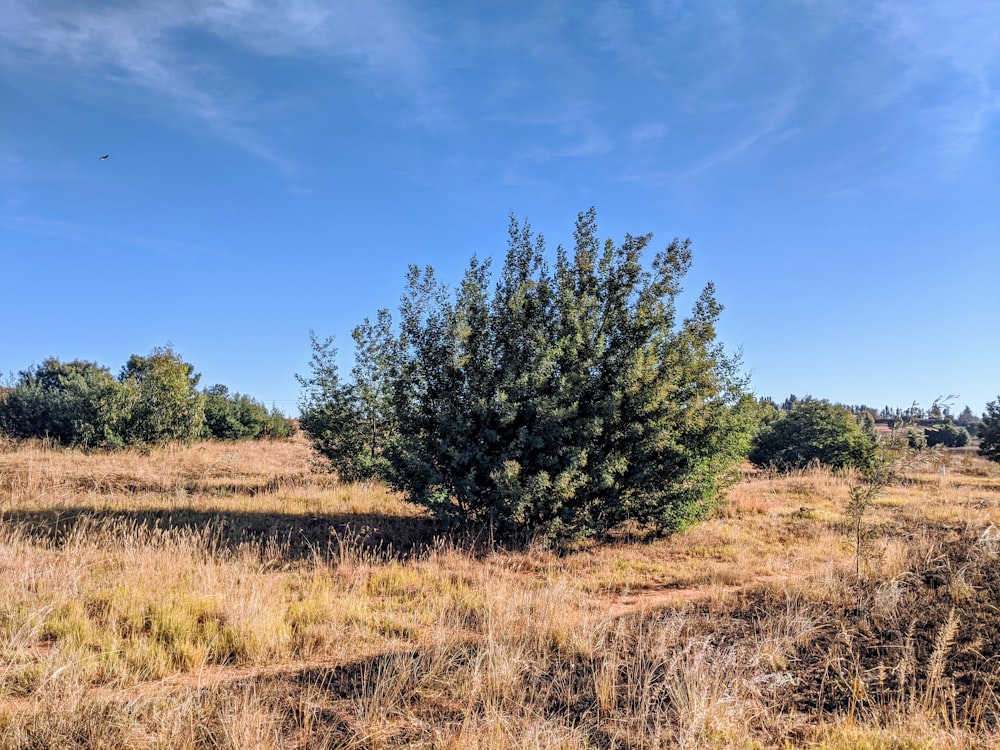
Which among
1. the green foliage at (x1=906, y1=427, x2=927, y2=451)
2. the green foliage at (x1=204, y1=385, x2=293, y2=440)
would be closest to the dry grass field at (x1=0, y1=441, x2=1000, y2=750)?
the green foliage at (x1=906, y1=427, x2=927, y2=451)

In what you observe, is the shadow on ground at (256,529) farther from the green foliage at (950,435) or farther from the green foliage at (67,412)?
the green foliage at (950,435)

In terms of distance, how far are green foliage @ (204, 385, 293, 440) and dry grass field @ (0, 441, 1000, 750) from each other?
20.0 metres

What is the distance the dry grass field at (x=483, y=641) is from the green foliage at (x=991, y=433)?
22888 mm

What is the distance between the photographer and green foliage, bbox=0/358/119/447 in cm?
2088

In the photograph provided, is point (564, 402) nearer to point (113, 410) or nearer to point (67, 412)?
point (113, 410)

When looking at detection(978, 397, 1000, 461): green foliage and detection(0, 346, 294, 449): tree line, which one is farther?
detection(978, 397, 1000, 461): green foliage

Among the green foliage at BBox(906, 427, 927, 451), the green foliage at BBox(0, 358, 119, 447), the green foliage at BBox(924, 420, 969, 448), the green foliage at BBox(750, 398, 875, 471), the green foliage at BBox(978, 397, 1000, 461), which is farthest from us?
the green foliage at BBox(924, 420, 969, 448)

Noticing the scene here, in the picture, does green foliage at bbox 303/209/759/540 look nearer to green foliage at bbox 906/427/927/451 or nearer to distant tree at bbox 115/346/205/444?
green foliage at bbox 906/427/927/451

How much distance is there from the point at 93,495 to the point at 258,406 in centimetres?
2031

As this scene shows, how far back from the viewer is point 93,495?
13148 millimetres

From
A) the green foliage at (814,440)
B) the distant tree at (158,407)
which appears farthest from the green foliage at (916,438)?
the distant tree at (158,407)

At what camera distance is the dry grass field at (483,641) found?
12.4 feet

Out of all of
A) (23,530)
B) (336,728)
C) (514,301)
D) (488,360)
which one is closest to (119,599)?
(336,728)

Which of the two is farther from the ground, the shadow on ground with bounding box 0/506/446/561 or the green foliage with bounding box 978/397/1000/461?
the green foliage with bounding box 978/397/1000/461
